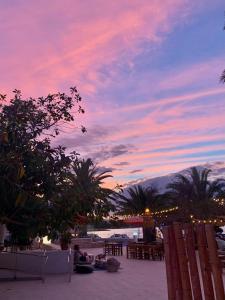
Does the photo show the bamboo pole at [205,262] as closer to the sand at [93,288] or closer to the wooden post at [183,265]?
the wooden post at [183,265]

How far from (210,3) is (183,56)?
3441mm

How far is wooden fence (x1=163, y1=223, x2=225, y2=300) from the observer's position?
212 inches

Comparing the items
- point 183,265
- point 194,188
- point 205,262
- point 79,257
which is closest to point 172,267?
point 183,265

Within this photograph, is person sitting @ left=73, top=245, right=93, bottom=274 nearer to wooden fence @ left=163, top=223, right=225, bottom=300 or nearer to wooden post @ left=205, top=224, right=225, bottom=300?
wooden fence @ left=163, top=223, right=225, bottom=300

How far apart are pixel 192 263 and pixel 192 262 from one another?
0.04ft

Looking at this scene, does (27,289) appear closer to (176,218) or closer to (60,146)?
(60,146)

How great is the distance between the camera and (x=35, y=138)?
9227 mm

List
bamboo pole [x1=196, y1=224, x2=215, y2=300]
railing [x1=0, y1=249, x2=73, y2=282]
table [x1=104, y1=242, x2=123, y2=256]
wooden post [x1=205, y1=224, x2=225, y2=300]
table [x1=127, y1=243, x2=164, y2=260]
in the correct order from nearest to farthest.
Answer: wooden post [x1=205, y1=224, x2=225, y2=300] → bamboo pole [x1=196, y1=224, x2=215, y2=300] → railing [x1=0, y1=249, x2=73, y2=282] → table [x1=127, y1=243, x2=164, y2=260] → table [x1=104, y1=242, x2=123, y2=256]

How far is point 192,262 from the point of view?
5.71 m

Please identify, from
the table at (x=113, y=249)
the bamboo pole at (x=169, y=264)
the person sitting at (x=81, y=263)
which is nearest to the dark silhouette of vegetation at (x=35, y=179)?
the bamboo pole at (x=169, y=264)

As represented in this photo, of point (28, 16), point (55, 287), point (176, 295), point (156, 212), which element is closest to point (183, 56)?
point (28, 16)

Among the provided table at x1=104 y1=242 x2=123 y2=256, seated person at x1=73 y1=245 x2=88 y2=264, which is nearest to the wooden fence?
seated person at x1=73 y1=245 x2=88 y2=264

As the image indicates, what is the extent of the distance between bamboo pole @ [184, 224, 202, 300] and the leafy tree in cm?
297

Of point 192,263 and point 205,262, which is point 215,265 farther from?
point 192,263
